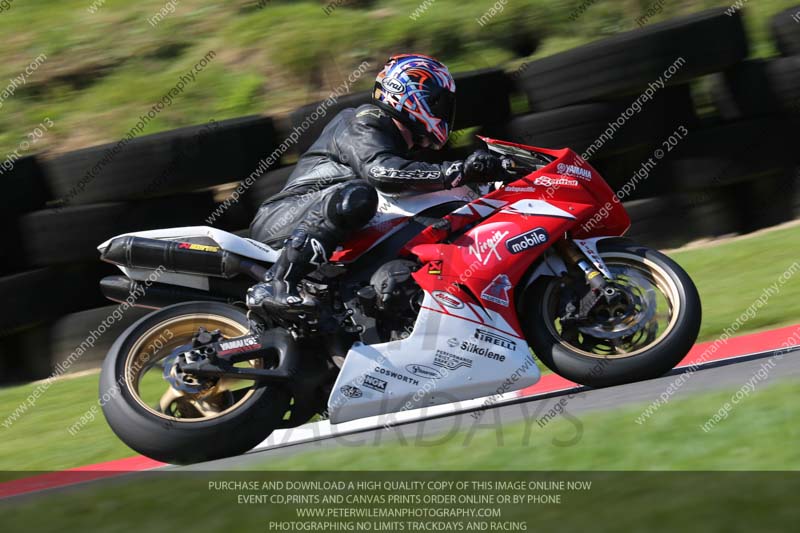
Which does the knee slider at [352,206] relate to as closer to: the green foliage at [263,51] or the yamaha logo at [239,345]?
the yamaha logo at [239,345]

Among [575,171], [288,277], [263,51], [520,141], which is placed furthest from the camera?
[263,51]

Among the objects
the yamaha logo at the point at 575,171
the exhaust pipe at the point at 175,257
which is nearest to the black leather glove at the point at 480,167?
the yamaha logo at the point at 575,171

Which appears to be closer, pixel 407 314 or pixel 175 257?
pixel 175 257

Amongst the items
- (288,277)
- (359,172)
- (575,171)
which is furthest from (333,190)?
(575,171)

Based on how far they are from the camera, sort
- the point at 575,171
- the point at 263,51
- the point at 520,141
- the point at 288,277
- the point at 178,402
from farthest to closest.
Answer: the point at 263,51 → the point at 520,141 → the point at 575,171 → the point at 178,402 → the point at 288,277

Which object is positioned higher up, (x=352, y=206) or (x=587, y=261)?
(x=352, y=206)

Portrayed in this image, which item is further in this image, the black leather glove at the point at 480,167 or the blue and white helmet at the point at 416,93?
the blue and white helmet at the point at 416,93

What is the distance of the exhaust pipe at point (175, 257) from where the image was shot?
175 inches

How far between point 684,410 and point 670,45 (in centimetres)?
455

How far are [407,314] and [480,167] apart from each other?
74 centimetres

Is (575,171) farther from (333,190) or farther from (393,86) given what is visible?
(333,190)

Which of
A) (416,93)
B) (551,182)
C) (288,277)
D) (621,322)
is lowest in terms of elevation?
(621,322)

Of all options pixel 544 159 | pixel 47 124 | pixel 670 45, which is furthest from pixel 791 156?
pixel 47 124

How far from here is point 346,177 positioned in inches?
186
